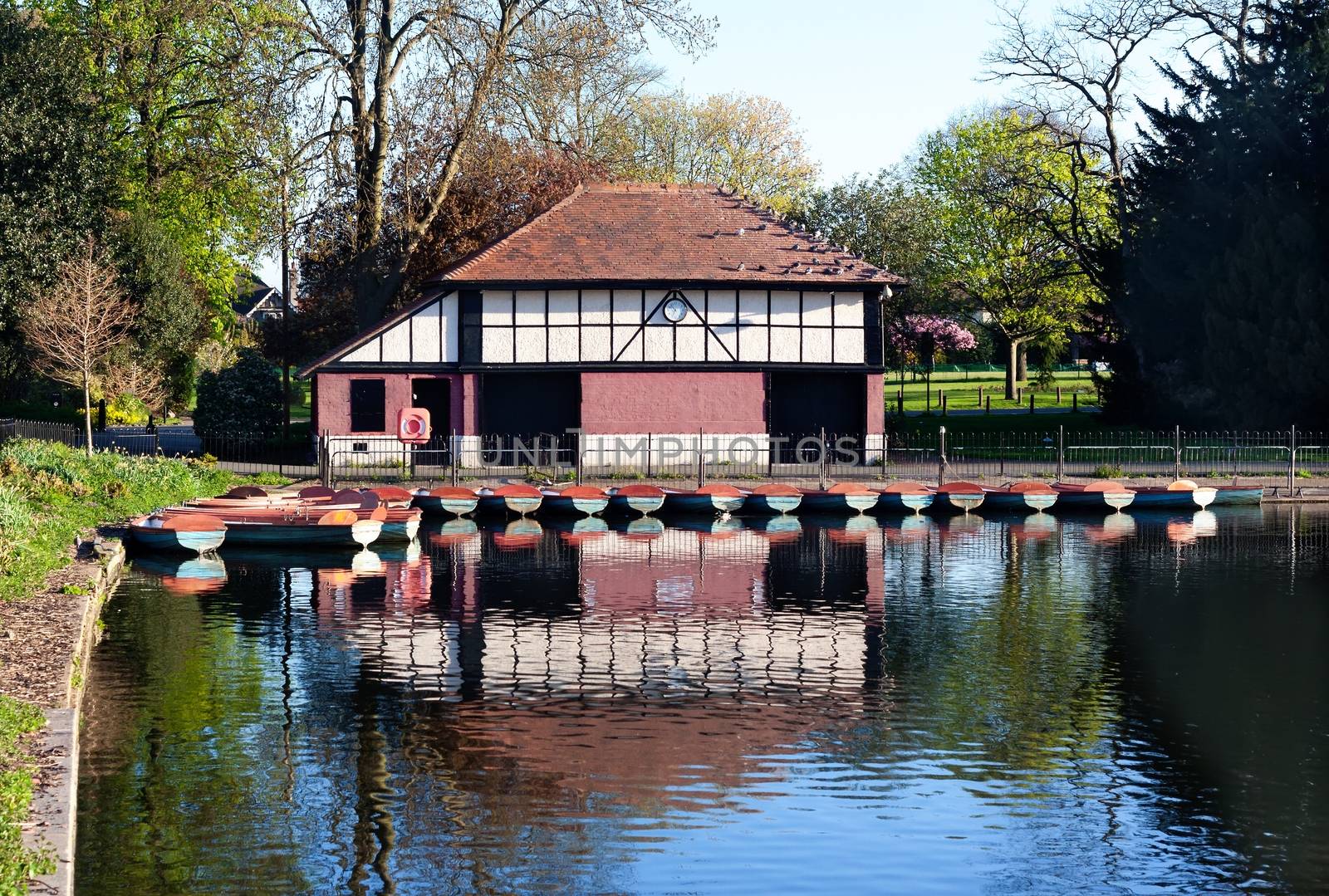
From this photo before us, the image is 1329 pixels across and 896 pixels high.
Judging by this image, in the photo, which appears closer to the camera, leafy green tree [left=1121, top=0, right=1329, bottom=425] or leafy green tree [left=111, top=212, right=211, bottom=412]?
leafy green tree [left=1121, top=0, right=1329, bottom=425]

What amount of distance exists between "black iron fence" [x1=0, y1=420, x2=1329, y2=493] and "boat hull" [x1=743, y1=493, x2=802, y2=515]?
3314 mm

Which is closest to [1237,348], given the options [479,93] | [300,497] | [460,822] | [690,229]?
[690,229]

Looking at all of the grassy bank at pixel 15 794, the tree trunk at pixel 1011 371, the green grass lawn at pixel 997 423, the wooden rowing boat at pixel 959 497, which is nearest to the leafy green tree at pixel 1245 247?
the green grass lawn at pixel 997 423

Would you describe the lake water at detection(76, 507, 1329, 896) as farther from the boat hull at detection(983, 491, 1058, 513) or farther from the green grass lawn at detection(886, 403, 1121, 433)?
the green grass lawn at detection(886, 403, 1121, 433)

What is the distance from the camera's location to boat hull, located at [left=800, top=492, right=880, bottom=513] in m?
39.1

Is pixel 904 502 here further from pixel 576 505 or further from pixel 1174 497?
Answer: pixel 576 505

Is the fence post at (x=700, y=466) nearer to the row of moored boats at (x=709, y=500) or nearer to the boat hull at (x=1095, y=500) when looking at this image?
the row of moored boats at (x=709, y=500)

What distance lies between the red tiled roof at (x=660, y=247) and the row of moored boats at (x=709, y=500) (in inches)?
319

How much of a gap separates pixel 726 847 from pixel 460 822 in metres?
2.30

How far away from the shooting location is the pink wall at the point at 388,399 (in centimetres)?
4622


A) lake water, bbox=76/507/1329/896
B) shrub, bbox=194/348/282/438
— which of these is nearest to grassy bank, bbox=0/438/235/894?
lake water, bbox=76/507/1329/896

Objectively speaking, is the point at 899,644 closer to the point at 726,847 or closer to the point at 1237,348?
the point at 726,847

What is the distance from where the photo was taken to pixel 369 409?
46562 mm

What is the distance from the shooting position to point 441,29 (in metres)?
46.3
